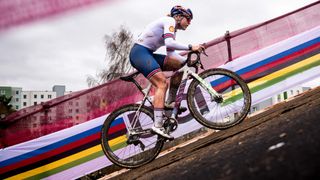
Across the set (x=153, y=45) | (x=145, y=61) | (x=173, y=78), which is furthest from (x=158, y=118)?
(x=153, y=45)

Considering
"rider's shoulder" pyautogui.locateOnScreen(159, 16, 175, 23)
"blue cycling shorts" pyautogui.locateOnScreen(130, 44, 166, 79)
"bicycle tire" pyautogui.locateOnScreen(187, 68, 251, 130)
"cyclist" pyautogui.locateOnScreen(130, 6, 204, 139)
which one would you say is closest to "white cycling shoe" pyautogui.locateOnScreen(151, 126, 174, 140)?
"cyclist" pyautogui.locateOnScreen(130, 6, 204, 139)

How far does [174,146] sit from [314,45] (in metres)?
3.27

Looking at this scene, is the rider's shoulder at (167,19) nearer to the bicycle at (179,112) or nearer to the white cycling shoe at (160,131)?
the bicycle at (179,112)

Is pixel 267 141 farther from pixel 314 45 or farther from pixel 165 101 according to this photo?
pixel 314 45

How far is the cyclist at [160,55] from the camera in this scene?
407 centimetres

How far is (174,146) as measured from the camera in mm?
5699

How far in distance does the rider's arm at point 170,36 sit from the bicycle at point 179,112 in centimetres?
21

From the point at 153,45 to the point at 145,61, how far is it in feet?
0.87

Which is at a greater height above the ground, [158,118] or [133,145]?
[158,118]

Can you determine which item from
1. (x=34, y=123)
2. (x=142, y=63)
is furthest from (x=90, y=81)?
(x=142, y=63)

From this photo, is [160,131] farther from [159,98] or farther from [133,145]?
[133,145]

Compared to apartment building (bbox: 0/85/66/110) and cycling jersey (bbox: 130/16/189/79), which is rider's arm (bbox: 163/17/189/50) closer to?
cycling jersey (bbox: 130/16/189/79)

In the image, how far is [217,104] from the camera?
14.0 ft

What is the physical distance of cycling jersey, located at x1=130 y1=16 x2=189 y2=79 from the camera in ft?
13.3
